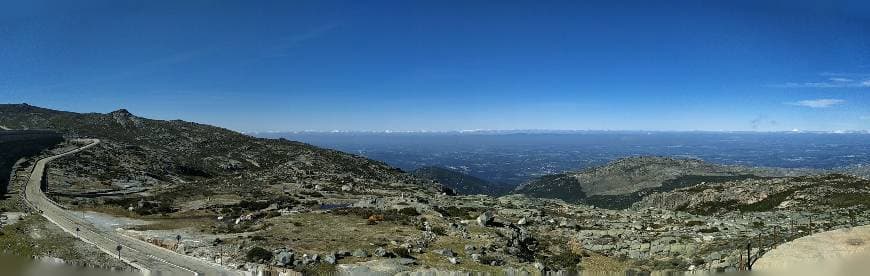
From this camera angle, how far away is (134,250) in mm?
36844

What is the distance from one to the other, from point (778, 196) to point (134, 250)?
8230 cm

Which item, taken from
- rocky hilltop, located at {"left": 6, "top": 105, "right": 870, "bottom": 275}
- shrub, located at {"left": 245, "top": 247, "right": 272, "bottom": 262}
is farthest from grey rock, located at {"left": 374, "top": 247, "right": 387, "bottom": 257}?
shrub, located at {"left": 245, "top": 247, "right": 272, "bottom": 262}

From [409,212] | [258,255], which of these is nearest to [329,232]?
[258,255]

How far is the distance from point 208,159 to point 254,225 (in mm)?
93161

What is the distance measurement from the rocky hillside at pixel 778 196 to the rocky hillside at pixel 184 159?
62.1 meters

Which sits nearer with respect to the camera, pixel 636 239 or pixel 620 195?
pixel 636 239

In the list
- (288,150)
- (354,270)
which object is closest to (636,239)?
(354,270)

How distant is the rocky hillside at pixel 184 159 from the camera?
298 feet

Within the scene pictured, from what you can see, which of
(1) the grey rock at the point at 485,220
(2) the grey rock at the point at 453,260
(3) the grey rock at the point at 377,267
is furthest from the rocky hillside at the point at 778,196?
(3) the grey rock at the point at 377,267

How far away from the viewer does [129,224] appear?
4797 centimetres

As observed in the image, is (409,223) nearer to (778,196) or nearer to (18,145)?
(778,196)

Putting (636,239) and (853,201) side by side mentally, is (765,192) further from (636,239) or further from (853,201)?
(636,239)

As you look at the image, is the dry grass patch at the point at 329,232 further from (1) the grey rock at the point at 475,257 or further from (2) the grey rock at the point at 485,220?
(1) the grey rock at the point at 475,257

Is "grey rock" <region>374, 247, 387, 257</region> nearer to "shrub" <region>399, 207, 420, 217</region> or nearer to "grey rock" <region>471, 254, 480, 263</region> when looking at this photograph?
"grey rock" <region>471, 254, 480, 263</region>
